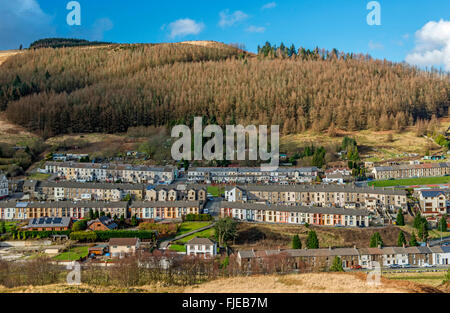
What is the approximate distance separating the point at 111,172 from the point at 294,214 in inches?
1027

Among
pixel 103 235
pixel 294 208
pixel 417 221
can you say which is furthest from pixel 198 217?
pixel 417 221

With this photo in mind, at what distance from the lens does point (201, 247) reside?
31.4 m

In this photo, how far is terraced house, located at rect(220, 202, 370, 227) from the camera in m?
38.0

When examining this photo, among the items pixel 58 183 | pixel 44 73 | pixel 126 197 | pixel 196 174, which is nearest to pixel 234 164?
pixel 196 174

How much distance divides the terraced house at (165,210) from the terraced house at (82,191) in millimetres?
5400

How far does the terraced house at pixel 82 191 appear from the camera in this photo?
4697 cm

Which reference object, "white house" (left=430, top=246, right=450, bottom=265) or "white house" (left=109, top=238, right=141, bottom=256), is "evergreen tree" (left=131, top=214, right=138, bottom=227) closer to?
"white house" (left=109, top=238, right=141, bottom=256)

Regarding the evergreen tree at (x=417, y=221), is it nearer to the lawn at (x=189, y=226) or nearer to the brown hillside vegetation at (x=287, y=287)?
the lawn at (x=189, y=226)

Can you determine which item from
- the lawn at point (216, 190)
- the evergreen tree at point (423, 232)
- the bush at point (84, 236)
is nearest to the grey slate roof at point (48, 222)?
the bush at point (84, 236)

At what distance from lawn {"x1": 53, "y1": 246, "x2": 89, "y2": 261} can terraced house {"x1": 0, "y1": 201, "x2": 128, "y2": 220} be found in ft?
26.1

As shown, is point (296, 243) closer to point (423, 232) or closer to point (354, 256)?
point (354, 256)

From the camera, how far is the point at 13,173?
5453 cm

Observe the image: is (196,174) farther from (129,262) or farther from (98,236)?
(129,262)

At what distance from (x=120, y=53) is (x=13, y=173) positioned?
278 ft
